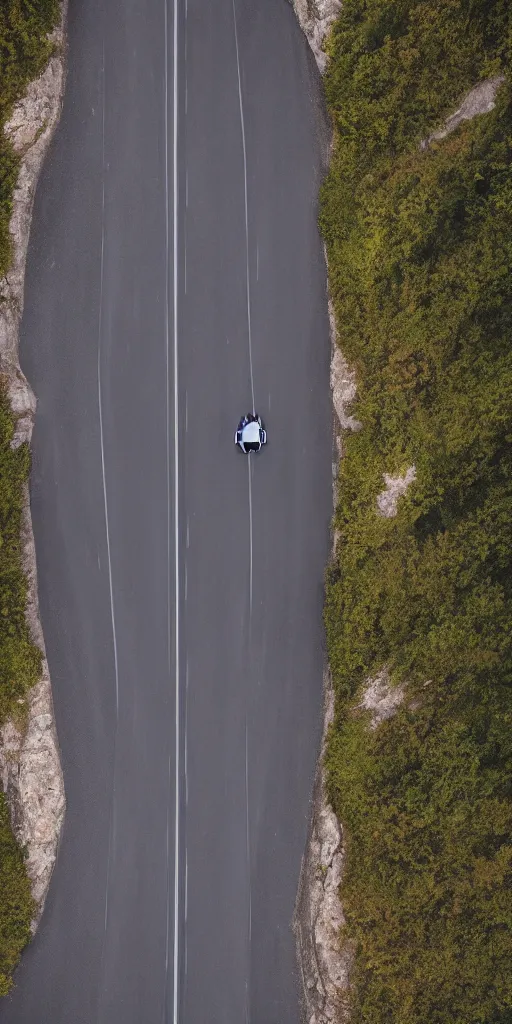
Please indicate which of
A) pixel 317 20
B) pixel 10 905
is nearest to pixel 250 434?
pixel 317 20

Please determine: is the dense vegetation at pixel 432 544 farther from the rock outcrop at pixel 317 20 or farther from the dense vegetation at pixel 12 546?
the dense vegetation at pixel 12 546

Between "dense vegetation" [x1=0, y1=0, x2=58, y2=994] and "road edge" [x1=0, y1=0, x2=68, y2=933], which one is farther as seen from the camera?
"road edge" [x1=0, y1=0, x2=68, y2=933]

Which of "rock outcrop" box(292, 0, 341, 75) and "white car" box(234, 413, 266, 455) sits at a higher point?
"rock outcrop" box(292, 0, 341, 75)

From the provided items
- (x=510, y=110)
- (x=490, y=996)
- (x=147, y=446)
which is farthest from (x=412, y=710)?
(x=510, y=110)

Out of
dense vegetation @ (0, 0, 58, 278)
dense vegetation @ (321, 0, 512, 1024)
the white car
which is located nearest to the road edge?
dense vegetation @ (0, 0, 58, 278)

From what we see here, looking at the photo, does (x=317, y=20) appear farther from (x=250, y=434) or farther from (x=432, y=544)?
(x=432, y=544)

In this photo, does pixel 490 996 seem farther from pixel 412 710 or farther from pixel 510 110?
pixel 510 110

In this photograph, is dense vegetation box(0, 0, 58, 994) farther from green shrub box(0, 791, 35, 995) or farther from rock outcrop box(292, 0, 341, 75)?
rock outcrop box(292, 0, 341, 75)
